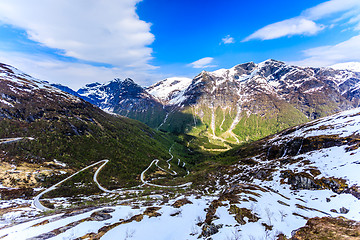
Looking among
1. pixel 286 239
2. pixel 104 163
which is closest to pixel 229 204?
pixel 286 239

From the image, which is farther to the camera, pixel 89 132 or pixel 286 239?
pixel 89 132

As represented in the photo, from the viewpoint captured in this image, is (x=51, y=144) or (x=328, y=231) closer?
(x=328, y=231)

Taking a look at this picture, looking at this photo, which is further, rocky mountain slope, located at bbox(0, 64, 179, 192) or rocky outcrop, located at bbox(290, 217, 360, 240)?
rocky mountain slope, located at bbox(0, 64, 179, 192)

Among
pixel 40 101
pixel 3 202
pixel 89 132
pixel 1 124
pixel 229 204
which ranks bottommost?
pixel 3 202

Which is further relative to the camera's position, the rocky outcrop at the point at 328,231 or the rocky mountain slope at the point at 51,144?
the rocky mountain slope at the point at 51,144

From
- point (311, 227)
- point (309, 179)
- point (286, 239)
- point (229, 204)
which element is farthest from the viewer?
point (309, 179)

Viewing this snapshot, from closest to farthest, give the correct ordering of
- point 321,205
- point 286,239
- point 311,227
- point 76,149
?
1. point 286,239
2. point 311,227
3. point 321,205
4. point 76,149

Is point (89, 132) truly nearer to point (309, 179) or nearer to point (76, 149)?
point (76, 149)

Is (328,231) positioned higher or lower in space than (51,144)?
lower
